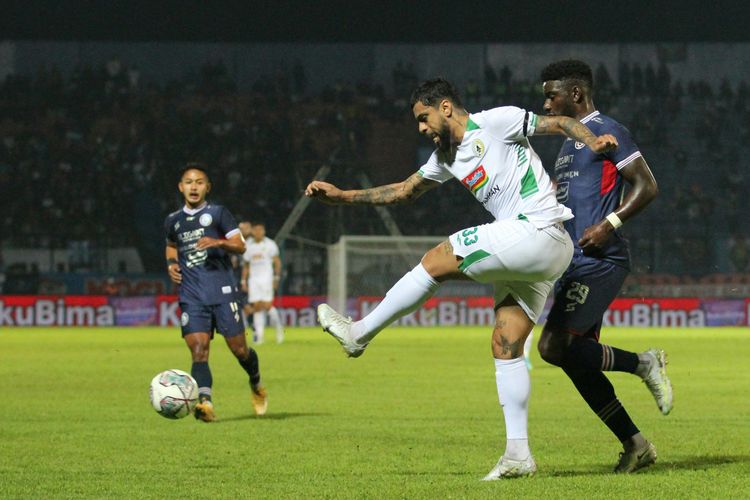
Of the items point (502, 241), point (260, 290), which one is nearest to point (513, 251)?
point (502, 241)

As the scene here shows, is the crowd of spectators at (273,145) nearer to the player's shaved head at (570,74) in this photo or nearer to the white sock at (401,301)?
the player's shaved head at (570,74)

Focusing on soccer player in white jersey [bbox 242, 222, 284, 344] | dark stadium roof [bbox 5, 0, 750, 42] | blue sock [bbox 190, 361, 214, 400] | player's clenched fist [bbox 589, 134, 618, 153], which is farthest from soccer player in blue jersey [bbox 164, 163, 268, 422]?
dark stadium roof [bbox 5, 0, 750, 42]

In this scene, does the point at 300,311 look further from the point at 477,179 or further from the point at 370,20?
the point at 477,179

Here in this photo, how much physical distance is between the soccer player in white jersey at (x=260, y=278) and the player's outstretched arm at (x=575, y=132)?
1888 cm

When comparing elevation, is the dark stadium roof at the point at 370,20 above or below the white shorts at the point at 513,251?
above

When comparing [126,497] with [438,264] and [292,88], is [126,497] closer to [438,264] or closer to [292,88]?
[438,264]

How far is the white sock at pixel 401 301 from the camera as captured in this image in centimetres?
653

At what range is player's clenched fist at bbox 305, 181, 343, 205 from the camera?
701 centimetres

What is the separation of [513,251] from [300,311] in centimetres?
2877

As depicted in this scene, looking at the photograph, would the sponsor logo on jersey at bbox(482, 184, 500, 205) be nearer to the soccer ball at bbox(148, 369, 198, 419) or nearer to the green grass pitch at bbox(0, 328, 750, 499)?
the green grass pitch at bbox(0, 328, 750, 499)

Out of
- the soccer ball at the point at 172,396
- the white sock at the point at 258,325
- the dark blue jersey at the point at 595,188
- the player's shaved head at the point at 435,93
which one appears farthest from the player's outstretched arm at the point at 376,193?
the white sock at the point at 258,325

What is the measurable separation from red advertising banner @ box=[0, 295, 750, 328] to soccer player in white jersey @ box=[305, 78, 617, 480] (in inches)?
1098

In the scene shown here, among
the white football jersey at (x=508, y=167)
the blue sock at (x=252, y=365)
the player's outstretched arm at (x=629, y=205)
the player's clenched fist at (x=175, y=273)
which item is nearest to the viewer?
the white football jersey at (x=508, y=167)

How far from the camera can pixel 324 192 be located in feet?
23.1
